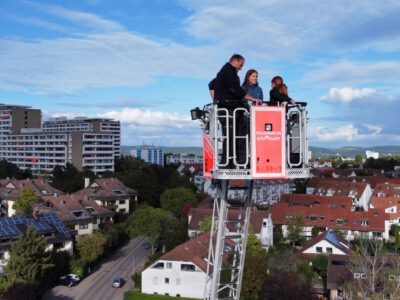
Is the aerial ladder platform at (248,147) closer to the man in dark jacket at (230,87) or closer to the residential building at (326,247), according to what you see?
the man in dark jacket at (230,87)

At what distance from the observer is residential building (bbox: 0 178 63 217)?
159 feet

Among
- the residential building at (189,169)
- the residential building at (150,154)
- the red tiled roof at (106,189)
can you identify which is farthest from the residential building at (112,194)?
the residential building at (150,154)

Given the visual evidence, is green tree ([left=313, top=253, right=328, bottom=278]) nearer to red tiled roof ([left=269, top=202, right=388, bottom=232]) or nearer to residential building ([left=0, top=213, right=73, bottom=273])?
red tiled roof ([left=269, top=202, right=388, bottom=232])

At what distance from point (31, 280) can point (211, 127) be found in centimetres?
Answer: 2274

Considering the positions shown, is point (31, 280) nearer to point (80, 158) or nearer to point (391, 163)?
point (80, 158)

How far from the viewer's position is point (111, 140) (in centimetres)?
8656

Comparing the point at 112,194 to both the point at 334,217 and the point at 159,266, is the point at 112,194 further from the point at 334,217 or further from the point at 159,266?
the point at 334,217

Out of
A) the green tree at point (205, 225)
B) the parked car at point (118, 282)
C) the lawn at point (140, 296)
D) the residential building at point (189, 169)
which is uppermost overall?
the residential building at point (189, 169)

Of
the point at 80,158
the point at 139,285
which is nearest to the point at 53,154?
the point at 80,158

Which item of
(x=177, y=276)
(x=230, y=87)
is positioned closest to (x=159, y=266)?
(x=177, y=276)

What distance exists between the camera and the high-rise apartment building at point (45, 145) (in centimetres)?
8312

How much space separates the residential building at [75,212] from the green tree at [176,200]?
759 cm

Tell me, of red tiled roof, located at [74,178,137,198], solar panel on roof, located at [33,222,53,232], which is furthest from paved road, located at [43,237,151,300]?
red tiled roof, located at [74,178,137,198]

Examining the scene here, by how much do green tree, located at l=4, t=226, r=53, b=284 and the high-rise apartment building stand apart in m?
56.1
